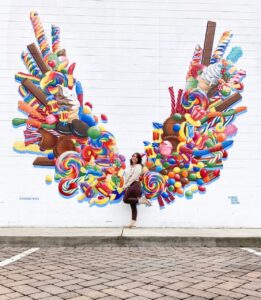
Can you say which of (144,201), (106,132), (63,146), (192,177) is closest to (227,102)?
(192,177)

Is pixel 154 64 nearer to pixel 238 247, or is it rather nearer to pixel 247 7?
pixel 247 7

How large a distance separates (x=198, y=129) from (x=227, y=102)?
37.1 inches

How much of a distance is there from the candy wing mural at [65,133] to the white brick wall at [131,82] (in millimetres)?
203

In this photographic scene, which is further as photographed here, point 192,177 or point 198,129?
point 198,129

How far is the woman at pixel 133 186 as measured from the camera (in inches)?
316

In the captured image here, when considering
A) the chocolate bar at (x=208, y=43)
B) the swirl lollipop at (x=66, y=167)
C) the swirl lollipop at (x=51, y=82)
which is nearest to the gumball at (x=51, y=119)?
the swirl lollipop at (x=51, y=82)

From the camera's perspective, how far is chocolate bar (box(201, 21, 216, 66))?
8789 mm

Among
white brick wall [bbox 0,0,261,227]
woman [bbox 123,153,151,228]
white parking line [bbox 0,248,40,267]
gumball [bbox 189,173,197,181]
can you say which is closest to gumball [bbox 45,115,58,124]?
white brick wall [bbox 0,0,261,227]

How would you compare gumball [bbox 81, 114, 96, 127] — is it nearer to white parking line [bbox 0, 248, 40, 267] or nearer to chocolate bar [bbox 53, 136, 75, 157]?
chocolate bar [bbox 53, 136, 75, 157]

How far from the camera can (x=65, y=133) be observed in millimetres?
8531

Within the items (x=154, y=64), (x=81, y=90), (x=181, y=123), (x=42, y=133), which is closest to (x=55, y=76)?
(x=81, y=90)

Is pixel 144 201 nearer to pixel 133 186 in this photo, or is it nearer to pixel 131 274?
pixel 133 186

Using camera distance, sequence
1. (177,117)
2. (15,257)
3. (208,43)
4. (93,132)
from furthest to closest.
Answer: (208,43) → (177,117) → (93,132) → (15,257)

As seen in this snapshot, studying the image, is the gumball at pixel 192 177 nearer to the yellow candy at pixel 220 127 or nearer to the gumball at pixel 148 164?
the gumball at pixel 148 164
